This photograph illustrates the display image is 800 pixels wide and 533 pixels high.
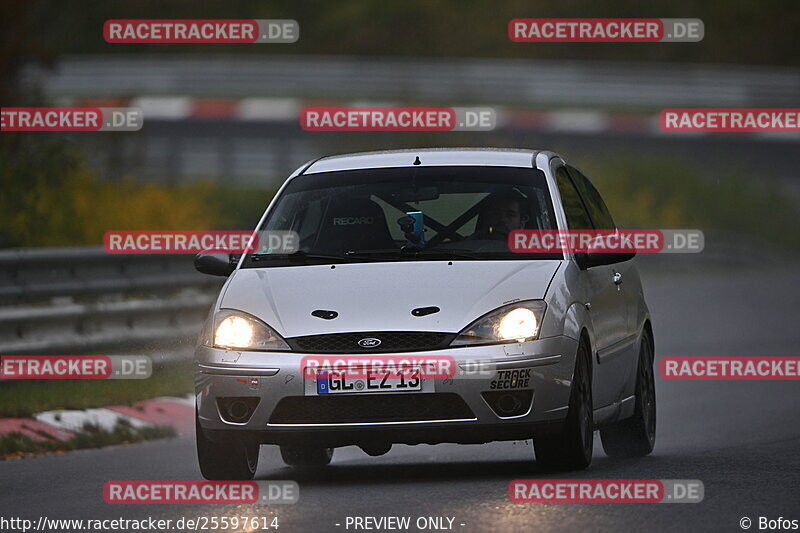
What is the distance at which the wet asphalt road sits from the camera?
7.52m

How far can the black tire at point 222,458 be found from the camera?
880cm

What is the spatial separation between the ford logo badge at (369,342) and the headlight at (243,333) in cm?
35

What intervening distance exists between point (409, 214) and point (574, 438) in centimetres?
151

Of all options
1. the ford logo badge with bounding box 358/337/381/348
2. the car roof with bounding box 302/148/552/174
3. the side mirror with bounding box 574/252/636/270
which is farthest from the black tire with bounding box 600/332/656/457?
the ford logo badge with bounding box 358/337/381/348

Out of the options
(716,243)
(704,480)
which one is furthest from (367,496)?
(716,243)

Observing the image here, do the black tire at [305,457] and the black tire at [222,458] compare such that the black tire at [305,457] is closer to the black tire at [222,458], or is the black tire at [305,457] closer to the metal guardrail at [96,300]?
the black tire at [222,458]

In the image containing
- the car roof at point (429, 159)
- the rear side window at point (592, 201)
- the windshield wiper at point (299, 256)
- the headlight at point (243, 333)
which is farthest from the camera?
the rear side window at point (592, 201)

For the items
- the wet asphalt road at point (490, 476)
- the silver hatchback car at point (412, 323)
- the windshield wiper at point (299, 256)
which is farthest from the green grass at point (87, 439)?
the windshield wiper at point (299, 256)

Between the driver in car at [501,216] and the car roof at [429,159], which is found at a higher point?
the car roof at [429,159]

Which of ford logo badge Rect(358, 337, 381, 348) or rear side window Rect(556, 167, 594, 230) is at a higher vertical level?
rear side window Rect(556, 167, 594, 230)

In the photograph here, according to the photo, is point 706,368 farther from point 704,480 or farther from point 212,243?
point 704,480

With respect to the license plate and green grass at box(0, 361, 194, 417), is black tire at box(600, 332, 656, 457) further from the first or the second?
green grass at box(0, 361, 194, 417)

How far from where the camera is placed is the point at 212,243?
17.8 meters

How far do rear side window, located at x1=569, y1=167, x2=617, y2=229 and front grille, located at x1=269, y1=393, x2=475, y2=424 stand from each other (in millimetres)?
2310
